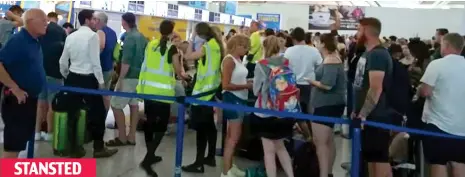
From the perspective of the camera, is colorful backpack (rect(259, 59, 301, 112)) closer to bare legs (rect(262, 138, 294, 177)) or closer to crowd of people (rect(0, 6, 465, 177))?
crowd of people (rect(0, 6, 465, 177))

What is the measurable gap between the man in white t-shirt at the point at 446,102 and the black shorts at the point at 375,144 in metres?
0.35

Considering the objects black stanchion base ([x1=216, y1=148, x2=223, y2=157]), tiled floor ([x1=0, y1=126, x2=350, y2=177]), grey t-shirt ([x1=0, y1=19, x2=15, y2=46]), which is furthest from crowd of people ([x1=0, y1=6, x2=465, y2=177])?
grey t-shirt ([x1=0, y1=19, x2=15, y2=46])

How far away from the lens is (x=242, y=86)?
4.61 m

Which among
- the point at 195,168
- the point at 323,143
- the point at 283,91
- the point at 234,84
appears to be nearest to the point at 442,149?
the point at 323,143

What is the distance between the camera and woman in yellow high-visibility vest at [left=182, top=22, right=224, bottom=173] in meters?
4.92

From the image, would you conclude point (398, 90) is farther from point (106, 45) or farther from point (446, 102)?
point (106, 45)

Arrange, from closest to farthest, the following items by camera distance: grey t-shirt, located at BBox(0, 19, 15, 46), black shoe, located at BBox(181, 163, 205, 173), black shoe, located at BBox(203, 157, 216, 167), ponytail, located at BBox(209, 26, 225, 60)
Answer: ponytail, located at BBox(209, 26, 225, 60)
black shoe, located at BBox(181, 163, 205, 173)
black shoe, located at BBox(203, 157, 216, 167)
grey t-shirt, located at BBox(0, 19, 15, 46)

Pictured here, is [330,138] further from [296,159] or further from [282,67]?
[282,67]

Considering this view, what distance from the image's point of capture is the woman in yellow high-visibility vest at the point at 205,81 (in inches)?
194

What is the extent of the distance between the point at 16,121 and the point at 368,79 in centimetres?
251

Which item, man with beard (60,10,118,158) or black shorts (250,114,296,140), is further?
man with beard (60,10,118,158)

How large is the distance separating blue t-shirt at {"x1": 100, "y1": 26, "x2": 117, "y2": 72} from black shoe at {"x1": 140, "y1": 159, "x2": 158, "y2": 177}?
1238 millimetres

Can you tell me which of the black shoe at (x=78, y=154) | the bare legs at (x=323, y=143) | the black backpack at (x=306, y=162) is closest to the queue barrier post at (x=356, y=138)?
the bare legs at (x=323, y=143)

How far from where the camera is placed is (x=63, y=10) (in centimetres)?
1014
